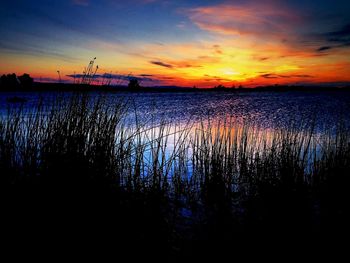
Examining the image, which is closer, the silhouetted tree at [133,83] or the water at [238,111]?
the silhouetted tree at [133,83]

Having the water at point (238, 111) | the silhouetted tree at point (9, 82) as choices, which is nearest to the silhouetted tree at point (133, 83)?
the water at point (238, 111)

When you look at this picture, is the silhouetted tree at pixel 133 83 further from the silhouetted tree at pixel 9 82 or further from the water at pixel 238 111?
the silhouetted tree at pixel 9 82

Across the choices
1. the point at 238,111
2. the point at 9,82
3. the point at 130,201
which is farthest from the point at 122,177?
the point at 238,111

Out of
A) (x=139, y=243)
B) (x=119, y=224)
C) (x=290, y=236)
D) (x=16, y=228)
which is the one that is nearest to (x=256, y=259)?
(x=290, y=236)

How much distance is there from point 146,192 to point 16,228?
162cm

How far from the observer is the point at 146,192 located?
3.58 m

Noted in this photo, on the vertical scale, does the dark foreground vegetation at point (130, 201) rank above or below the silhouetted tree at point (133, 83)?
below

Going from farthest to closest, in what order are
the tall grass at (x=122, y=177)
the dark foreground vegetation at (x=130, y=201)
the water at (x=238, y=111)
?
the water at (x=238, y=111), the tall grass at (x=122, y=177), the dark foreground vegetation at (x=130, y=201)

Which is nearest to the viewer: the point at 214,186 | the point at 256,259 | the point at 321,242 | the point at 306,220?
the point at 256,259

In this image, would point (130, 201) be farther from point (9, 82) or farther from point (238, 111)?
A: point (238, 111)

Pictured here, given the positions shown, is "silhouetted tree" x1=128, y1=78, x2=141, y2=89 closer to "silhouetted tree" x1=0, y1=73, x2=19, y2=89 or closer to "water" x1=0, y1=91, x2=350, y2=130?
"water" x1=0, y1=91, x2=350, y2=130

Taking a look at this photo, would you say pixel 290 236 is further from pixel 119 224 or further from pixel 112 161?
pixel 112 161

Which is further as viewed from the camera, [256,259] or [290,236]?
[290,236]

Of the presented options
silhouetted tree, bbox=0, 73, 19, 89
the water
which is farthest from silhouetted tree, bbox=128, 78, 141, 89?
silhouetted tree, bbox=0, 73, 19, 89
